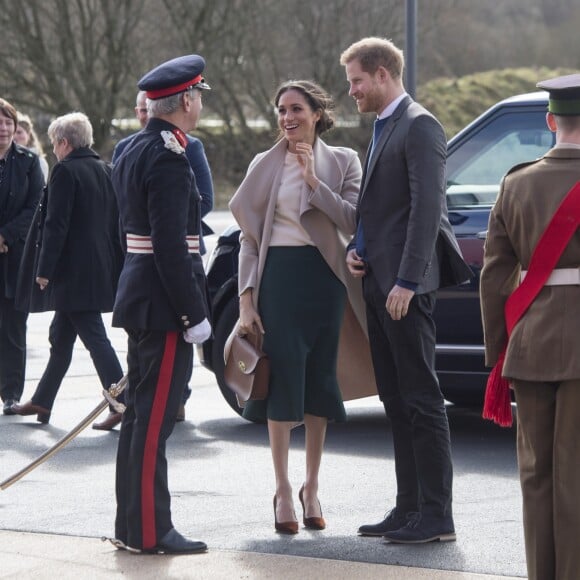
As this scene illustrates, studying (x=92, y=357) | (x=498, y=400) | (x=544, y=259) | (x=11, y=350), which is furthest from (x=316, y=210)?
(x=11, y=350)

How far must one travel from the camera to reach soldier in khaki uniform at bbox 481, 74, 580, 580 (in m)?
3.91

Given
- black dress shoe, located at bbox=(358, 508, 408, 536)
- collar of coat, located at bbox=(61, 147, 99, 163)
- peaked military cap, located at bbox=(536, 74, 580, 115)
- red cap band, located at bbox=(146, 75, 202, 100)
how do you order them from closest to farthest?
peaked military cap, located at bbox=(536, 74, 580, 115)
red cap band, located at bbox=(146, 75, 202, 100)
black dress shoe, located at bbox=(358, 508, 408, 536)
collar of coat, located at bbox=(61, 147, 99, 163)

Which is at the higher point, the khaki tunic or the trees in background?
the trees in background

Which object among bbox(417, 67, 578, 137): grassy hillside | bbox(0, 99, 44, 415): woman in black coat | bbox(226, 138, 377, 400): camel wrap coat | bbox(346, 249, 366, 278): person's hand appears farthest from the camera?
bbox(417, 67, 578, 137): grassy hillside

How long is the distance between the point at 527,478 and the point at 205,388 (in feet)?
18.2

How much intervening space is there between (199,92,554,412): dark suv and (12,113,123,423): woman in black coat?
0.62 metres

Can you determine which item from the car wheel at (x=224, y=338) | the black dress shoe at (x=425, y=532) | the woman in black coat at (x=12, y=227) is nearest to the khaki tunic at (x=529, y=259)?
the black dress shoe at (x=425, y=532)

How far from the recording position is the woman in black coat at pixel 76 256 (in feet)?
25.6

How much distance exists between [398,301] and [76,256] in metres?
3.35

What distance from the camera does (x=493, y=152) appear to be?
24.2 feet

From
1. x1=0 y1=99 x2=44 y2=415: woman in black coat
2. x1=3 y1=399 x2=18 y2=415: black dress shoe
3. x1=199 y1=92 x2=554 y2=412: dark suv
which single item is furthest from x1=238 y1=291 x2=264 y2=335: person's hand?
x1=0 y1=99 x2=44 y2=415: woman in black coat

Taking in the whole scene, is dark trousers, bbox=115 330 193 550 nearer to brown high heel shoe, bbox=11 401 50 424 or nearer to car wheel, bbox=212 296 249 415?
car wheel, bbox=212 296 249 415

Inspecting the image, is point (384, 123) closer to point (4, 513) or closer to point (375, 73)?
point (375, 73)

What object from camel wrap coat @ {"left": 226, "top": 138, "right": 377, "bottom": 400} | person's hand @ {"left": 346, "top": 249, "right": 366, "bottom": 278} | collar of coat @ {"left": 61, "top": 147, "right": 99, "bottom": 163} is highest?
collar of coat @ {"left": 61, "top": 147, "right": 99, "bottom": 163}
